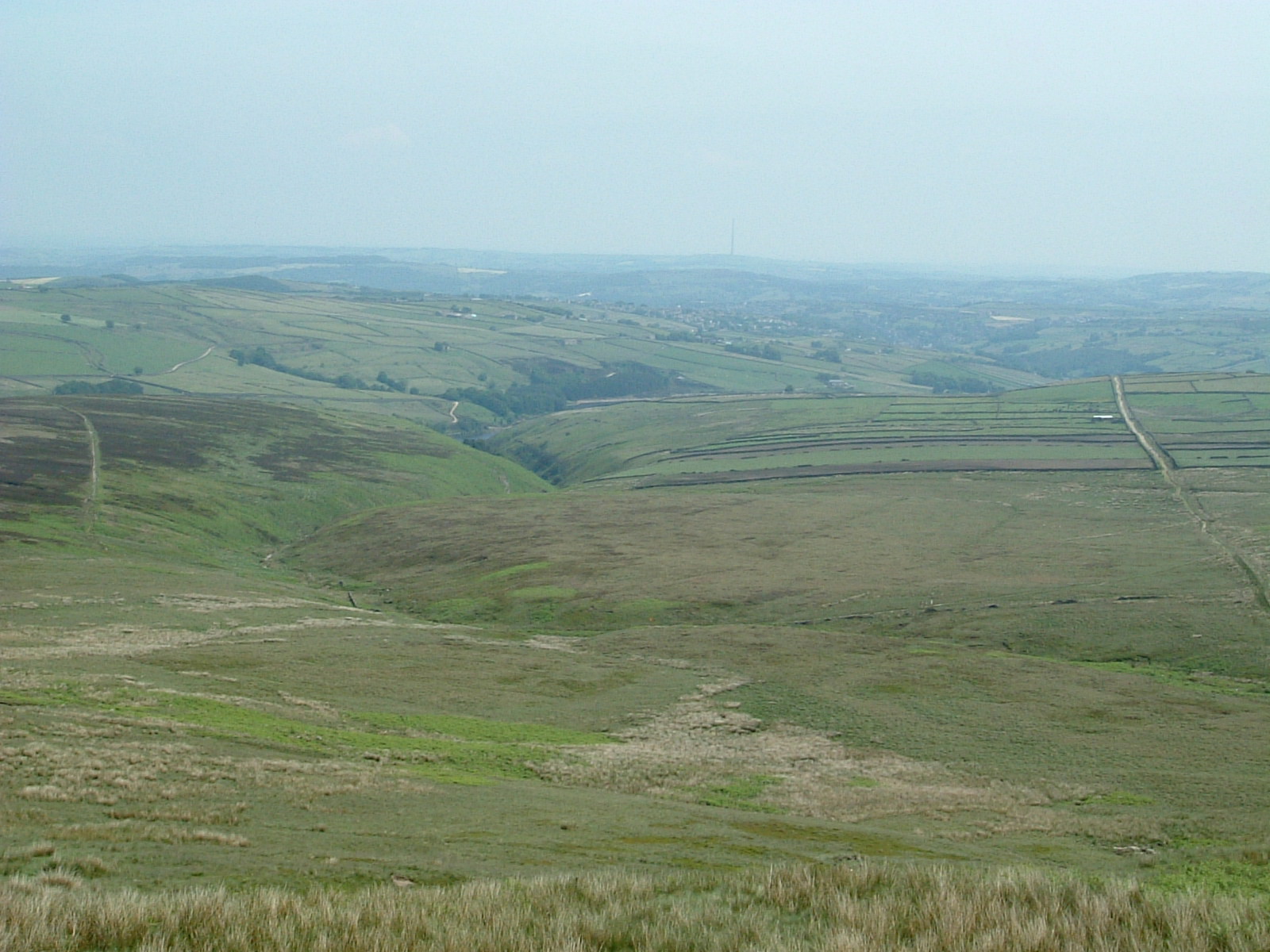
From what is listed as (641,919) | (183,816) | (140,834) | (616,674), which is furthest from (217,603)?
(641,919)

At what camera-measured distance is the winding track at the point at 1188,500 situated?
6506 cm

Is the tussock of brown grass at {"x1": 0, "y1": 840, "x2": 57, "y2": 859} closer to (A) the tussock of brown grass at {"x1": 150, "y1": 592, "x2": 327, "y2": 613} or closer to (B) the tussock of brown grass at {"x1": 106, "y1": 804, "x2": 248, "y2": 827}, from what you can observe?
(B) the tussock of brown grass at {"x1": 106, "y1": 804, "x2": 248, "y2": 827}

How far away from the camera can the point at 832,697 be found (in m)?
45.1

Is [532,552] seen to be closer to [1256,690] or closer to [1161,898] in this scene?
[1256,690]

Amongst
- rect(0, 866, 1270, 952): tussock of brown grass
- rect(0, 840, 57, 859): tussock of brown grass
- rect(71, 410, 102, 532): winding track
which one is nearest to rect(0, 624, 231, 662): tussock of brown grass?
rect(0, 840, 57, 859): tussock of brown grass

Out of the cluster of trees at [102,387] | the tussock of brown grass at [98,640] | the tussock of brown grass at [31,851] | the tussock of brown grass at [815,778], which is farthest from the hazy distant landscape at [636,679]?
the cluster of trees at [102,387]

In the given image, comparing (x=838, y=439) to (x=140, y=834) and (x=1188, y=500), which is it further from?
(x=140, y=834)

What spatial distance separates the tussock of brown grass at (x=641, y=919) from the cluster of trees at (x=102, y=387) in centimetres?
18385

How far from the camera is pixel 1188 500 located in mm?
98875

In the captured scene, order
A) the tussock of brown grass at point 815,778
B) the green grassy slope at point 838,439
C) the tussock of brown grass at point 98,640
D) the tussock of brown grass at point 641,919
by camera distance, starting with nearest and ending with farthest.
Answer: the tussock of brown grass at point 641,919, the tussock of brown grass at point 815,778, the tussock of brown grass at point 98,640, the green grassy slope at point 838,439

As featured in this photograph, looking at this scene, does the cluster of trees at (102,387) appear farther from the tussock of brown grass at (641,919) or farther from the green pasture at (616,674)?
the tussock of brown grass at (641,919)

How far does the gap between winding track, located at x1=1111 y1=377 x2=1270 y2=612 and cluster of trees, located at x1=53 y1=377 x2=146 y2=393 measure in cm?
15451

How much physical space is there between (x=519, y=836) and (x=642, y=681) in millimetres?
26764

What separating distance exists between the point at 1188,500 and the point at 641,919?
97884mm
